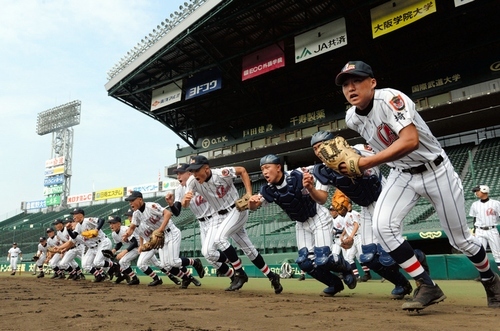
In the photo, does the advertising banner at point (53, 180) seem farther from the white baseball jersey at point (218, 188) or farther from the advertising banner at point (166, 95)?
the white baseball jersey at point (218, 188)

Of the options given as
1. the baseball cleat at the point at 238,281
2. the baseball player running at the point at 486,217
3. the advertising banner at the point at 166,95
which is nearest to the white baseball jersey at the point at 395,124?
the baseball cleat at the point at 238,281

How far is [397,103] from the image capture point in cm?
291

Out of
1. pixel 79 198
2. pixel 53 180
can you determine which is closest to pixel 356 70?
pixel 79 198

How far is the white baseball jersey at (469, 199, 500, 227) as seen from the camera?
7.88 meters

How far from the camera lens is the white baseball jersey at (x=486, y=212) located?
788 centimetres

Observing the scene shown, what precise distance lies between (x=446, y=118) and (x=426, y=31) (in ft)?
11.9

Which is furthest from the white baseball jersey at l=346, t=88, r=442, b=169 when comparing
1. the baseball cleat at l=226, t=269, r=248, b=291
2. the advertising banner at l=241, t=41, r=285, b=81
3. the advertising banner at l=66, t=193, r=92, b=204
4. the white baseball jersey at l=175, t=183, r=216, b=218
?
the advertising banner at l=66, t=193, r=92, b=204

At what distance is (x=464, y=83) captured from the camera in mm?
16547

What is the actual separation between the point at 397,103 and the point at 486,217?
21.1 ft

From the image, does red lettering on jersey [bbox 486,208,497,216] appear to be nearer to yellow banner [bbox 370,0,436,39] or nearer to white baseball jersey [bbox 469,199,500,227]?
white baseball jersey [bbox 469,199,500,227]

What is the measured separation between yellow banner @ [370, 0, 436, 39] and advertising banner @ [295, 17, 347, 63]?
4.13 feet

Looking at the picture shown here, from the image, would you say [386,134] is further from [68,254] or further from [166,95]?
[166,95]

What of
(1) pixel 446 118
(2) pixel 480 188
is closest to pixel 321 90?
(1) pixel 446 118

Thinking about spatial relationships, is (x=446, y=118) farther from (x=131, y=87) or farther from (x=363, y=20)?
(x=131, y=87)
